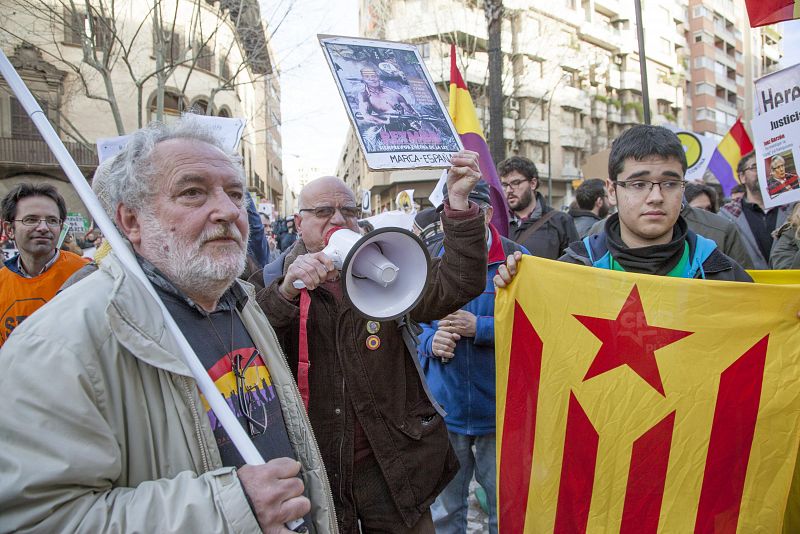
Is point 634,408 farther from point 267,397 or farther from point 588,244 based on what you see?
point 267,397

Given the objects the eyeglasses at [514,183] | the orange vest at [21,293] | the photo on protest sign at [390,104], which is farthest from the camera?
the eyeglasses at [514,183]

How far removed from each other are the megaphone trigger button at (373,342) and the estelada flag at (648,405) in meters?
0.73

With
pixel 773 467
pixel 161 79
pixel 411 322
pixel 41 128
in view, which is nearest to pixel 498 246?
pixel 411 322

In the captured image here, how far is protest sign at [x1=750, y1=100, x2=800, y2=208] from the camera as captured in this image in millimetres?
3627

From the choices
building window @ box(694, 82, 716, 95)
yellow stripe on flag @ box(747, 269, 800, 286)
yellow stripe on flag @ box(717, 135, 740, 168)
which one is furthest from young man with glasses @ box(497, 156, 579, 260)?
building window @ box(694, 82, 716, 95)

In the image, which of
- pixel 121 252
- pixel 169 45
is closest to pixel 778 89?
pixel 121 252

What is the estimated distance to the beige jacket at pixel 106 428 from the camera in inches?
41.6

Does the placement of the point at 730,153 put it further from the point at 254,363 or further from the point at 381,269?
the point at 254,363

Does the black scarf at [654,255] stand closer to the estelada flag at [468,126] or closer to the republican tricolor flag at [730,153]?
the estelada flag at [468,126]

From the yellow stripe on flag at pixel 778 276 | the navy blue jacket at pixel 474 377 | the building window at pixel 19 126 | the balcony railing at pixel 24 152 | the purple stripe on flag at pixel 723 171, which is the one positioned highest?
the building window at pixel 19 126

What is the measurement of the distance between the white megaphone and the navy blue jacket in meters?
1.04

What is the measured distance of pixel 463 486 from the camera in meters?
2.94

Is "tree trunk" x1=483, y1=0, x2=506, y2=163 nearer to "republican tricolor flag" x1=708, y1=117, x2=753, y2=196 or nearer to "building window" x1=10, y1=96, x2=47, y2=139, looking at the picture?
"republican tricolor flag" x1=708, y1=117, x2=753, y2=196

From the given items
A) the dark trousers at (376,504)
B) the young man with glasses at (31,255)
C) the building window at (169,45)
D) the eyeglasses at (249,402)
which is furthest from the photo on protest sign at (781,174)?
the building window at (169,45)
